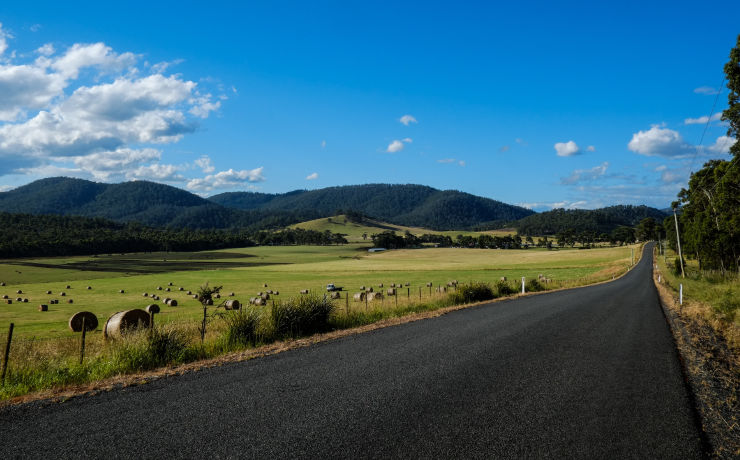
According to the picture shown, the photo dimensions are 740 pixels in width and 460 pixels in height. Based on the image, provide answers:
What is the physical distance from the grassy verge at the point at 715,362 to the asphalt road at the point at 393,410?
32 centimetres

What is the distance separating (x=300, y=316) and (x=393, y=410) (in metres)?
8.35

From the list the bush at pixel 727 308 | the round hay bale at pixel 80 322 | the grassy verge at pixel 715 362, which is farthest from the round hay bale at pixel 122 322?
the bush at pixel 727 308

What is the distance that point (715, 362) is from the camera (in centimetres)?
1072

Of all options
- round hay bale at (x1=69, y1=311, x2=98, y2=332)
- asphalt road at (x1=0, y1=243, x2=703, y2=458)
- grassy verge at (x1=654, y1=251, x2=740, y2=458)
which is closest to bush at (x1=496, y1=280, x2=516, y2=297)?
grassy verge at (x1=654, y1=251, x2=740, y2=458)

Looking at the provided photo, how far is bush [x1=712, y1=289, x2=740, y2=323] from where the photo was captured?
17203mm

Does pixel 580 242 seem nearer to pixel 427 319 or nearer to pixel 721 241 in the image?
pixel 721 241

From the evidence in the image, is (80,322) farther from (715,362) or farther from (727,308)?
(727,308)

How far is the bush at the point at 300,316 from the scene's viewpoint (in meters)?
14.4

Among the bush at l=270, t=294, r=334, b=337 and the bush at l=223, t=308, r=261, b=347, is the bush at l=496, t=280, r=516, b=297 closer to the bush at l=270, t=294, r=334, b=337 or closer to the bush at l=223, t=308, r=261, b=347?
the bush at l=270, t=294, r=334, b=337

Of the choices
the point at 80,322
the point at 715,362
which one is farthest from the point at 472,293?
the point at 80,322

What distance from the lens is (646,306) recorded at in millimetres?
23203

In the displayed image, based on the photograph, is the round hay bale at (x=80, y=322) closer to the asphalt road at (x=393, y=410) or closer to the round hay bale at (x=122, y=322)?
the round hay bale at (x=122, y=322)

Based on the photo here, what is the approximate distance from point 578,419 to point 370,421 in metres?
3.35

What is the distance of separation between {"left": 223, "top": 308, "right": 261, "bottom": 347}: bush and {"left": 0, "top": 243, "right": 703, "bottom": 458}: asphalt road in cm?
229
